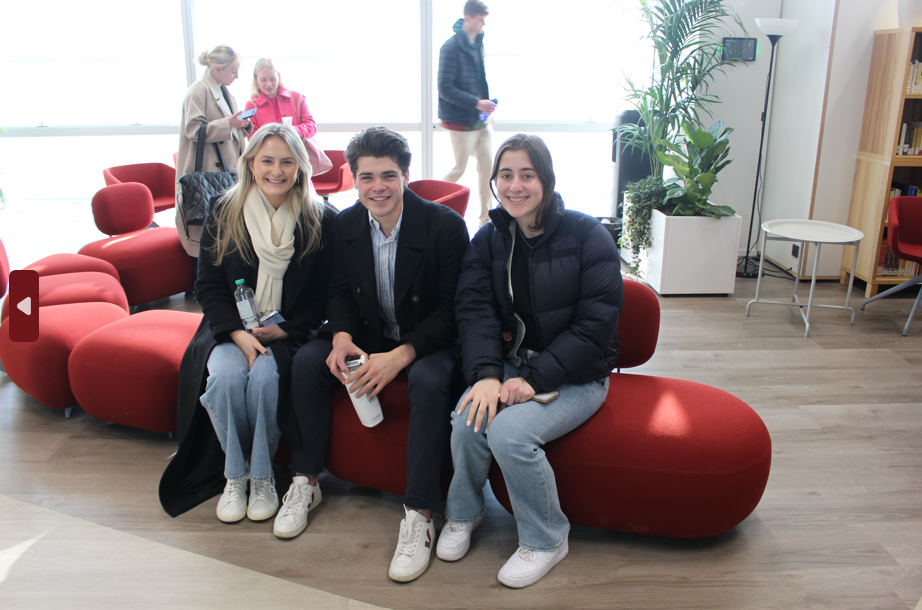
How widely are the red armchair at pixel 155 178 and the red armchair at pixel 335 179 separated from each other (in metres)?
1.14

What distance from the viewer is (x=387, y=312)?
2535 millimetres

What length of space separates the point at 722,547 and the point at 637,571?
34 centimetres

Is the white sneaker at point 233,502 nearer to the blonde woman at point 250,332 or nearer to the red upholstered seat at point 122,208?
the blonde woman at point 250,332

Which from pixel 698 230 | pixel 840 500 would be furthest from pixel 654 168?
pixel 840 500

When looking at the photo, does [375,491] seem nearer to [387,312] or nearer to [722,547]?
[387,312]

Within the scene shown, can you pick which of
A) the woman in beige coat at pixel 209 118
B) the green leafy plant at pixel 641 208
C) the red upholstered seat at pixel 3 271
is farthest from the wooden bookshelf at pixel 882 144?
the red upholstered seat at pixel 3 271

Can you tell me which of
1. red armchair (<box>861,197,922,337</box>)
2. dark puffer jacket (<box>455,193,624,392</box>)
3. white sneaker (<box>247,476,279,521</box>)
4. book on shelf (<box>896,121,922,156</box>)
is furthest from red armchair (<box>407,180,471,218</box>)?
book on shelf (<box>896,121,922,156</box>)

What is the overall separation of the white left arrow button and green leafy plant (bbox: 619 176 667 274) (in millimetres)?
4468

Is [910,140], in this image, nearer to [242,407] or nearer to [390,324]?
[390,324]

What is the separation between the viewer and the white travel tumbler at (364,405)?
2.29m

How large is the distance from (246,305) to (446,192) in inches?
66.0

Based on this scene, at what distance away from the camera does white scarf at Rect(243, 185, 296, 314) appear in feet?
8.27

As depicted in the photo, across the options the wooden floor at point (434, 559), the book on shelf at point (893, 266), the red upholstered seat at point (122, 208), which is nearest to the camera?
the wooden floor at point (434, 559)

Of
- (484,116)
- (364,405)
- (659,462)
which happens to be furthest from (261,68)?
(659,462)
